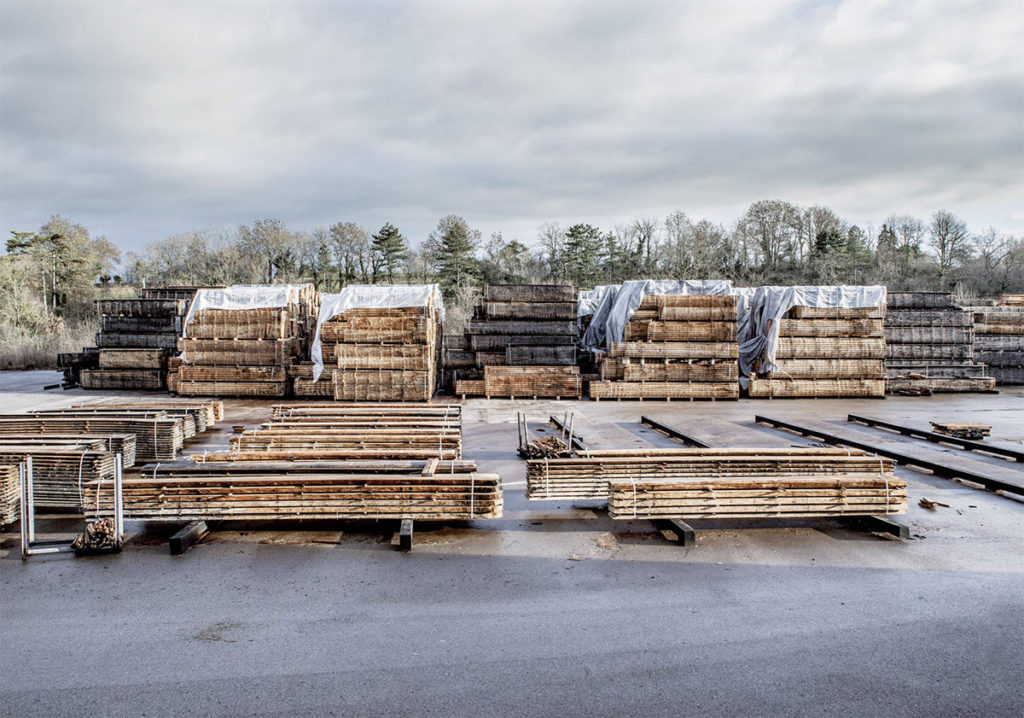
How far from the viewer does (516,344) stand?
21.5 meters

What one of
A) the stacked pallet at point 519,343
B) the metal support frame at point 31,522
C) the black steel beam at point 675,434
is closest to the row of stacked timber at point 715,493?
the black steel beam at point 675,434

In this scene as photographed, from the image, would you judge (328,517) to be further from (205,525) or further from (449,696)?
(449,696)

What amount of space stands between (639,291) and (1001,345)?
16.8m

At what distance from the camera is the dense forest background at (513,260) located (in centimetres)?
4891

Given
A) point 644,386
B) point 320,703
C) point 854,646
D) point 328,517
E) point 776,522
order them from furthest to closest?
point 644,386 < point 776,522 < point 328,517 < point 854,646 < point 320,703

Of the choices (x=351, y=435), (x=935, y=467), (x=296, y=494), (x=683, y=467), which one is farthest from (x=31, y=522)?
(x=935, y=467)

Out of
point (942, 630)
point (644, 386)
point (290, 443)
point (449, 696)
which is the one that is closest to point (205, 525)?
point (290, 443)

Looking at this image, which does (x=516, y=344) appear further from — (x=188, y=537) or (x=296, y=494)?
(x=188, y=537)

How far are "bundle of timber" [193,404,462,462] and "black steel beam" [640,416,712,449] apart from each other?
4.70 m

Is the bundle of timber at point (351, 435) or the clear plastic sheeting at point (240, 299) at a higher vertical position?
the clear plastic sheeting at point (240, 299)

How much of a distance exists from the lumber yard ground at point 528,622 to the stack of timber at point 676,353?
41.9 feet

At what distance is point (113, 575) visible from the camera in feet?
19.3

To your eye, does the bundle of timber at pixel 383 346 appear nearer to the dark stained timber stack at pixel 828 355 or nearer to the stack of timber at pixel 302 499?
the dark stained timber stack at pixel 828 355

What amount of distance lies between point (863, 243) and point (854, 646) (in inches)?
2337
